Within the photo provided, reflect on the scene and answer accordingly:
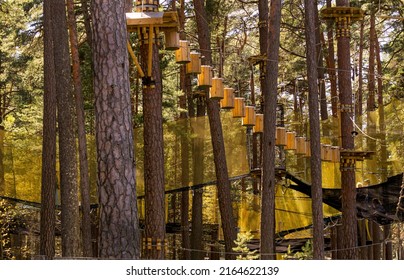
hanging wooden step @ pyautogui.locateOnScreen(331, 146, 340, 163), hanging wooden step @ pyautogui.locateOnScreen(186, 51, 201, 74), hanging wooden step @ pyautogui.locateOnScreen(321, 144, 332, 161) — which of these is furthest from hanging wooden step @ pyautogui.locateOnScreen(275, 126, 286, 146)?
hanging wooden step @ pyautogui.locateOnScreen(186, 51, 201, 74)

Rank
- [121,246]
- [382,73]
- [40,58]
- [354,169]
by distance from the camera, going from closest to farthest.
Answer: [121,246] → [354,169] → [40,58] → [382,73]

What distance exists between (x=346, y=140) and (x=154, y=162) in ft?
18.4

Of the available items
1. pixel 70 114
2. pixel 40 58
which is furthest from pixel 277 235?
pixel 40 58

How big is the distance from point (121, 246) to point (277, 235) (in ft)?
35.8

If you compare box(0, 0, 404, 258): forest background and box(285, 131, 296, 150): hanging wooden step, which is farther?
box(0, 0, 404, 258): forest background

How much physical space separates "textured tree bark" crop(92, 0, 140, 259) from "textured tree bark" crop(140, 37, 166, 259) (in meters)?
3.16

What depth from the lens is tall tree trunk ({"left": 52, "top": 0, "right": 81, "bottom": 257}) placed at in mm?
14445

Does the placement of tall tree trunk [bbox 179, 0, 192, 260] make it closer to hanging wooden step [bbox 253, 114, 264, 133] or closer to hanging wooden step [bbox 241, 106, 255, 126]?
hanging wooden step [bbox 253, 114, 264, 133]

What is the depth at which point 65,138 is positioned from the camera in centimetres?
1455

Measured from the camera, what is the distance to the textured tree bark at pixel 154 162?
1108 cm

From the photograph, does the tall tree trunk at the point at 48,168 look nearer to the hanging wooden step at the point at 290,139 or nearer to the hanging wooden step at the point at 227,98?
the hanging wooden step at the point at 227,98

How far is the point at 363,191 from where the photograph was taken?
54.3ft
